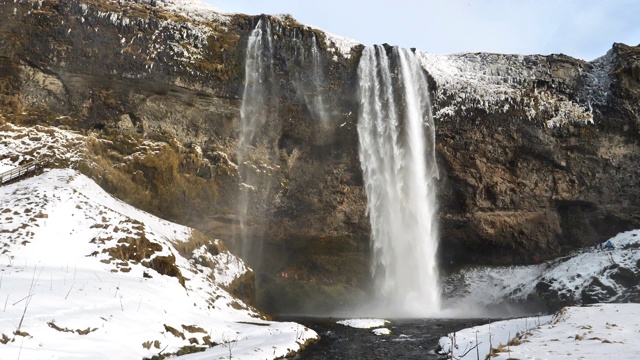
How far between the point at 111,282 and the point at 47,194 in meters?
7.34

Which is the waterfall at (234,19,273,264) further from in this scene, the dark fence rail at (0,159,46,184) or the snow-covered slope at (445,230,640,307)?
the snow-covered slope at (445,230,640,307)

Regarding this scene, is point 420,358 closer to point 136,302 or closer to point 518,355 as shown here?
point 518,355

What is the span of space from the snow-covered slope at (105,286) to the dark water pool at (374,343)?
0.92 meters

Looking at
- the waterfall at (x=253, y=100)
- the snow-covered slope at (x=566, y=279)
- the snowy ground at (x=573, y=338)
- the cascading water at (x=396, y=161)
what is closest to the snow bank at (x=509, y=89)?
the cascading water at (x=396, y=161)

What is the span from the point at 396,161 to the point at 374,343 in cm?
1869

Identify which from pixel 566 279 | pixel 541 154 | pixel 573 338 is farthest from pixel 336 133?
pixel 573 338

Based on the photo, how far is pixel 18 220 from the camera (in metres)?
14.7

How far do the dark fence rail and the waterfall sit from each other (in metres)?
12.2

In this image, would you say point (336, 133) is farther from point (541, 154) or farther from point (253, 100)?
point (541, 154)

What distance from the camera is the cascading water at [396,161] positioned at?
31.3m

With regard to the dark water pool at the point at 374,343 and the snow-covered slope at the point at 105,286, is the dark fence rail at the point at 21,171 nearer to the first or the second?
the snow-covered slope at the point at 105,286

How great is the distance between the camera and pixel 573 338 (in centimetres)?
1007

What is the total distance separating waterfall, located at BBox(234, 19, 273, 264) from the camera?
2978 centimetres

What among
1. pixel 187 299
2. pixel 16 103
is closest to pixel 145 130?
pixel 16 103
